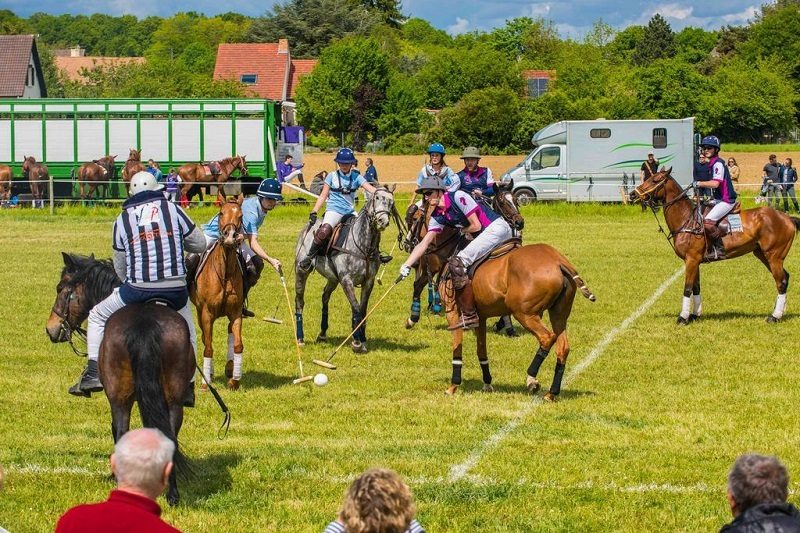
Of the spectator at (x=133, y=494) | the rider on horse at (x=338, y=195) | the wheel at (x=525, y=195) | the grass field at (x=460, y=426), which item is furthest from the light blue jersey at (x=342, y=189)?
the wheel at (x=525, y=195)

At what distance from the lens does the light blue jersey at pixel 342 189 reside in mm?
15867

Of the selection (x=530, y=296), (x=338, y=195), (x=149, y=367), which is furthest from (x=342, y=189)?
(x=149, y=367)

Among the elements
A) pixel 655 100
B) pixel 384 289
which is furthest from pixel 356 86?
pixel 384 289

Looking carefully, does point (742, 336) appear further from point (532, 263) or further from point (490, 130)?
point (490, 130)

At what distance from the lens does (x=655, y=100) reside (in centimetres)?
7388

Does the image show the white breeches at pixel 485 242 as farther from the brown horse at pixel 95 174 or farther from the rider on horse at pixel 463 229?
the brown horse at pixel 95 174

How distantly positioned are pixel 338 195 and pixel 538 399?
16.2ft

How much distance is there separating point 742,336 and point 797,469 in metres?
7.46

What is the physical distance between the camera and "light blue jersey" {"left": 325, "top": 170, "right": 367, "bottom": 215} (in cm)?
1587

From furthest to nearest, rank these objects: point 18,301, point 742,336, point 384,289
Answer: point 384,289
point 18,301
point 742,336

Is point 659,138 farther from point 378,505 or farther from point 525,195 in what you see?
point 378,505

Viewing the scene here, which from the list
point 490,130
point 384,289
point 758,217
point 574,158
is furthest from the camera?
point 490,130

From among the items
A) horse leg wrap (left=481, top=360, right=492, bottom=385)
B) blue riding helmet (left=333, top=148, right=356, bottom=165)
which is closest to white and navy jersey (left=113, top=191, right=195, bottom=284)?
horse leg wrap (left=481, top=360, right=492, bottom=385)

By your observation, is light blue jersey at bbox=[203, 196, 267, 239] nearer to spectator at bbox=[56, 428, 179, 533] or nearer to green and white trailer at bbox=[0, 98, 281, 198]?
spectator at bbox=[56, 428, 179, 533]
